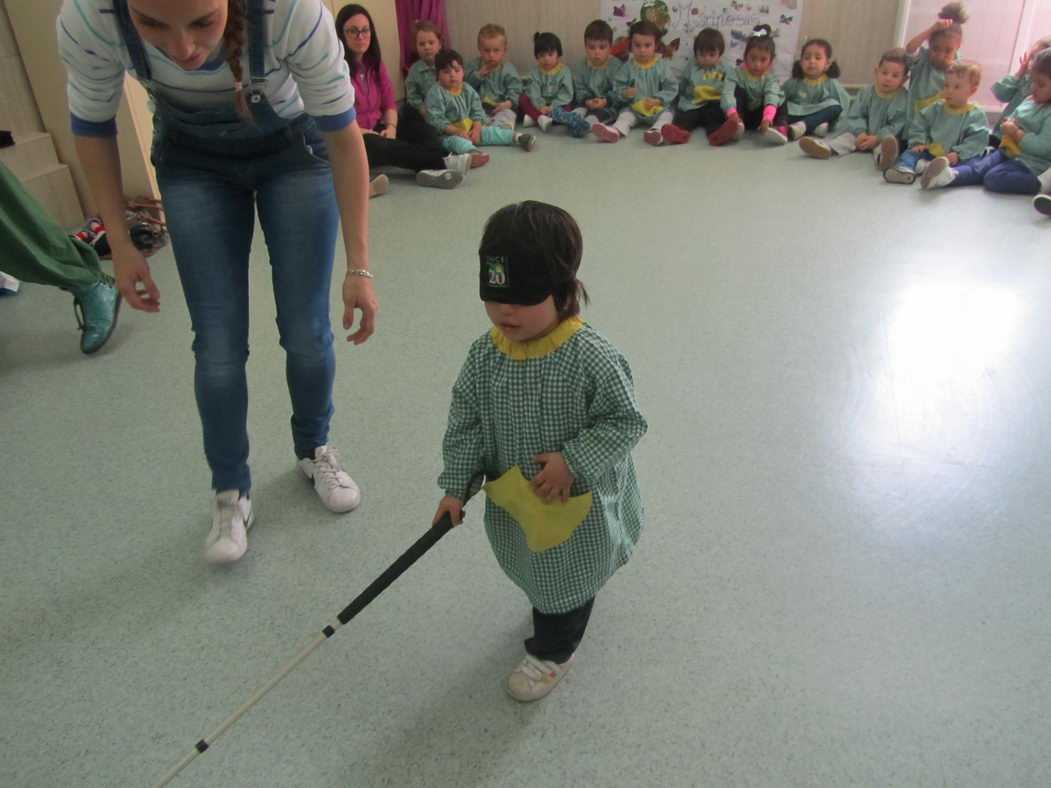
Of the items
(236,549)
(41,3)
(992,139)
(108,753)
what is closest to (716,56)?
(992,139)

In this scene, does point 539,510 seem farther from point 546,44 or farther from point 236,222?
point 546,44

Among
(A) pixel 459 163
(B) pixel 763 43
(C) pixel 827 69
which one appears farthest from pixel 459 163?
(C) pixel 827 69

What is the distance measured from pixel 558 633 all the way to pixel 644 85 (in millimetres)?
3995

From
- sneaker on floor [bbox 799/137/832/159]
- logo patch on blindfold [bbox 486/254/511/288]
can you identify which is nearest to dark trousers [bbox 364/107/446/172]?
sneaker on floor [bbox 799/137/832/159]

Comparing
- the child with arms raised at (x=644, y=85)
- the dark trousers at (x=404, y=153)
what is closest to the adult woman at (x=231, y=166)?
the dark trousers at (x=404, y=153)

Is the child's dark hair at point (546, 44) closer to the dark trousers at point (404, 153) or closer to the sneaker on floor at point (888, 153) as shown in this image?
the dark trousers at point (404, 153)

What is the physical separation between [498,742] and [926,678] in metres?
0.66

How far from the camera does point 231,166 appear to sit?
133 cm

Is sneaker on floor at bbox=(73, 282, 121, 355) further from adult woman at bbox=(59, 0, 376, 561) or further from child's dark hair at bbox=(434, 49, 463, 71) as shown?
child's dark hair at bbox=(434, 49, 463, 71)

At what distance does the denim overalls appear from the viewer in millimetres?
1303

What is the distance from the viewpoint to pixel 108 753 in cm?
121

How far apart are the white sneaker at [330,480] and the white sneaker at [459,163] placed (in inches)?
89.0

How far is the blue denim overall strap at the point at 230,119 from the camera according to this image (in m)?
1.15

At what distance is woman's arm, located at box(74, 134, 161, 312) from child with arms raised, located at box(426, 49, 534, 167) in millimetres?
2996
